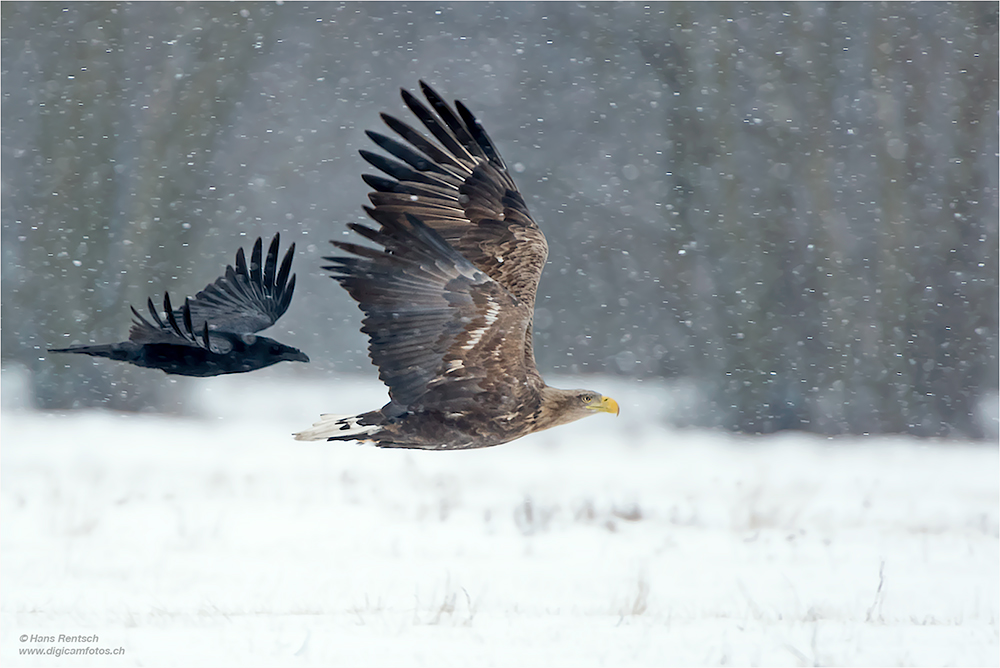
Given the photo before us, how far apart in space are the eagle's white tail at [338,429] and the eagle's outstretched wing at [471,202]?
99 cm

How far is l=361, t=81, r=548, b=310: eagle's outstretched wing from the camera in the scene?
4082mm

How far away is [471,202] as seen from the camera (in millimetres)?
4250

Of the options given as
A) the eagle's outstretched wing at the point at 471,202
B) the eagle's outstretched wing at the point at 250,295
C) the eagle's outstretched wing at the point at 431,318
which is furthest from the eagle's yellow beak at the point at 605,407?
the eagle's outstretched wing at the point at 250,295

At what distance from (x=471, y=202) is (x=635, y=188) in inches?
397

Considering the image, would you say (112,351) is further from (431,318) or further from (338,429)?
(431,318)

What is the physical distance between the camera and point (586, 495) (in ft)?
26.5

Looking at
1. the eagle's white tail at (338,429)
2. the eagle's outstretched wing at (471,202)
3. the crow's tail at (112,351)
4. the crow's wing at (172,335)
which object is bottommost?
the eagle's white tail at (338,429)

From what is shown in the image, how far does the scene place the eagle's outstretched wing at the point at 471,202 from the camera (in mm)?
4082

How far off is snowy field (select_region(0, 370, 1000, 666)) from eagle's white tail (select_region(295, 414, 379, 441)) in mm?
1933

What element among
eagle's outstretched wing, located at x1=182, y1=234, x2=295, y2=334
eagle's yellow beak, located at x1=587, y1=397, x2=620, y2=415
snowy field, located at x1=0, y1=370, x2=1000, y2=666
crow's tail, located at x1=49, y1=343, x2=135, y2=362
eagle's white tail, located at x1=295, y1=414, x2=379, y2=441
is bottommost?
snowy field, located at x1=0, y1=370, x2=1000, y2=666

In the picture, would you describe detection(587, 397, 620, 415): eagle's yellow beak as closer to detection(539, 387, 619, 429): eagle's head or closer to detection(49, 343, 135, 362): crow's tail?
detection(539, 387, 619, 429): eagle's head

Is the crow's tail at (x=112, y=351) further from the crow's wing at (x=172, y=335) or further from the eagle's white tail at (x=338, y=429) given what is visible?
the eagle's white tail at (x=338, y=429)

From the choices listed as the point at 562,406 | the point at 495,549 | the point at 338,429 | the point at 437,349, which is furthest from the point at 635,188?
the point at 338,429

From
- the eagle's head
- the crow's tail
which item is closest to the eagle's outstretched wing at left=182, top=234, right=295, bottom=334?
the crow's tail
